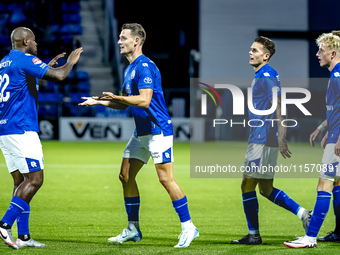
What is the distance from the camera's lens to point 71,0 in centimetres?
3041

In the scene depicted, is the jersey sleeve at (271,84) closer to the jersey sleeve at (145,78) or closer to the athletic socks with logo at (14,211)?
the jersey sleeve at (145,78)

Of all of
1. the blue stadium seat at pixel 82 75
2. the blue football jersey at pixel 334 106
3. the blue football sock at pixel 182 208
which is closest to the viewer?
the blue football jersey at pixel 334 106

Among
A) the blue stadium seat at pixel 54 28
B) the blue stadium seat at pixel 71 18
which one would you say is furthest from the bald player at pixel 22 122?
the blue stadium seat at pixel 71 18

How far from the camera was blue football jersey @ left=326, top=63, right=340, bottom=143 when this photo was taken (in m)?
5.03

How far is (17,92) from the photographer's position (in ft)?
16.8

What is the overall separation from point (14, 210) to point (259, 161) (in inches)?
101

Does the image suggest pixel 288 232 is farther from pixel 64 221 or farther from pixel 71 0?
pixel 71 0

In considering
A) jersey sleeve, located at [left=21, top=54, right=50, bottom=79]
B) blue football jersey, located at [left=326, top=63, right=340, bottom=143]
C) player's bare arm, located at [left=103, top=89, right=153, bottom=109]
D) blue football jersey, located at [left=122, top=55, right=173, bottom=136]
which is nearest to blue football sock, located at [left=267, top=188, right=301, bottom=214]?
blue football jersey, located at [left=326, top=63, right=340, bottom=143]

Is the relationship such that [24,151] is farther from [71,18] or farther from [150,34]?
[150,34]

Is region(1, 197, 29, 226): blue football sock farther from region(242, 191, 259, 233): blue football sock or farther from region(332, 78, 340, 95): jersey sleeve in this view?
region(332, 78, 340, 95): jersey sleeve

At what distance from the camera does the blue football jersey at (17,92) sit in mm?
5078

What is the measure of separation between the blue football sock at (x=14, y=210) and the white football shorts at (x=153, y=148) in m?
1.20

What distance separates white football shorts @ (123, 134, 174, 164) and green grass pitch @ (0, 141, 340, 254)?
93 centimetres

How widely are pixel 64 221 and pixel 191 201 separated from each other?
8.54 ft
